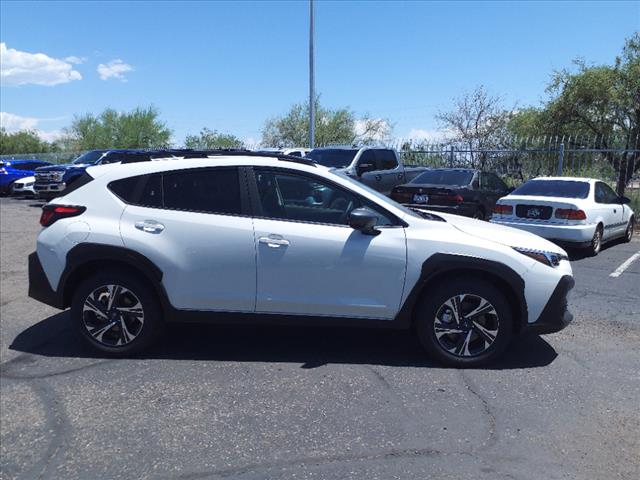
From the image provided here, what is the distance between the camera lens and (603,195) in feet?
36.0

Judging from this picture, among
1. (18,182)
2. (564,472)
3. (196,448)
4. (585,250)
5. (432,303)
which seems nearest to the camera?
(564,472)

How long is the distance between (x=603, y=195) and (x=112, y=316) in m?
9.67

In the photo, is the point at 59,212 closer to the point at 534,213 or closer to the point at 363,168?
the point at 534,213

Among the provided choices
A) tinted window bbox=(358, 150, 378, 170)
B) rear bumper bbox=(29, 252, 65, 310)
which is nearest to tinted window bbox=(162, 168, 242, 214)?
rear bumper bbox=(29, 252, 65, 310)

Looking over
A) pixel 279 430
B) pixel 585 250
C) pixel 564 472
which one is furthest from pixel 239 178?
pixel 585 250

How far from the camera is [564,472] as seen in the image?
310cm

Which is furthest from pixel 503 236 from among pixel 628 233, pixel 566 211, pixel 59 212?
pixel 628 233

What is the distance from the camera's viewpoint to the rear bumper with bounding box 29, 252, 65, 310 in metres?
4.83

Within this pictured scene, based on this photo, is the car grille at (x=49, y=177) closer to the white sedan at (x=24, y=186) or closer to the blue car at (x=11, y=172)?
the white sedan at (x=24, y=186)

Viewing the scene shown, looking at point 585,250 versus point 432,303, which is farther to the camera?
point 585,250

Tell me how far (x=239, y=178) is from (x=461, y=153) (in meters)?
13.9

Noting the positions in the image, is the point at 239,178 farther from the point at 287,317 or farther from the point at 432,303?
the point at 432,303

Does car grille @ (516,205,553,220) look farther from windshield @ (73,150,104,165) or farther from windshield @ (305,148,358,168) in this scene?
windshield @ (73,150,104,165)

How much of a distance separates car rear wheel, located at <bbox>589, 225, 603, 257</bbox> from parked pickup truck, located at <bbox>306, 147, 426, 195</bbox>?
17.5 feet
